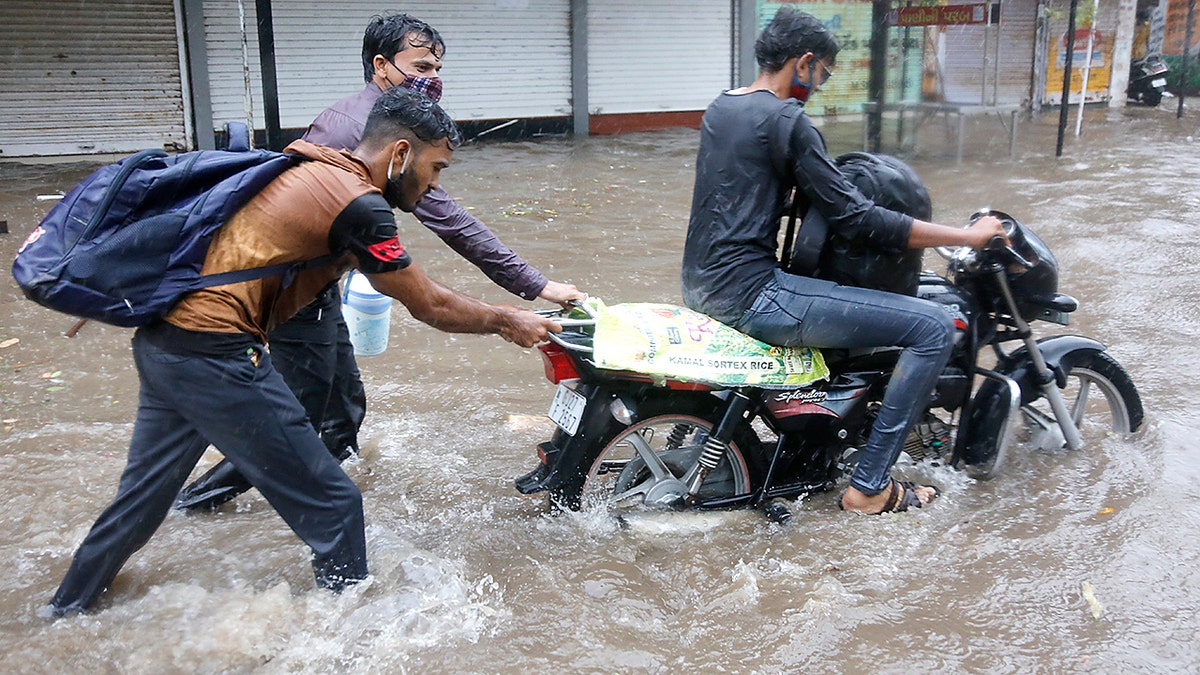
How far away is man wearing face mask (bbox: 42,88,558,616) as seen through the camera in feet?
9.28

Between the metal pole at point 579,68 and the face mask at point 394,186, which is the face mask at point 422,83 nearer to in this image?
the face mask at point 394,186

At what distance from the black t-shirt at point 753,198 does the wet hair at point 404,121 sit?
1055mm

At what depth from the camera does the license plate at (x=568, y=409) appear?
3.66 metres

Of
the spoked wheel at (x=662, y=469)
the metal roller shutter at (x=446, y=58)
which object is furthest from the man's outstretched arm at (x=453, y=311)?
the metal roller shutter at (x=446, y=58)

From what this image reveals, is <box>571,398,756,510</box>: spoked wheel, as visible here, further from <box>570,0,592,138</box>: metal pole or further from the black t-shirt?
<box>570,0,592,138</box>: metal pole

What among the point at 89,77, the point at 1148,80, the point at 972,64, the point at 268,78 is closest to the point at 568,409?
the point at 268,78

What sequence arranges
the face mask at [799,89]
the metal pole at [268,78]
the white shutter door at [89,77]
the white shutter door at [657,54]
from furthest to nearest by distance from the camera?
the white shutter door at [657,54]
the white shutter door at [89,77]
the metal pole at [268,78]
the face mask at [799,89]

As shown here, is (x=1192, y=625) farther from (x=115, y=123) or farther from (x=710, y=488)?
(x=115, y=123)

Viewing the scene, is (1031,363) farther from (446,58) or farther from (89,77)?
(89,77)

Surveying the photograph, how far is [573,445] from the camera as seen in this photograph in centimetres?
372

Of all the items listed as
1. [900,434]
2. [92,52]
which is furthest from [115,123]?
[900,434]

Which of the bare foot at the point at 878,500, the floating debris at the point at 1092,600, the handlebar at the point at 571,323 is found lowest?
the floating debris at the point at 1092,600

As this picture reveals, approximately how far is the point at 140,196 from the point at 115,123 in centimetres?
1155

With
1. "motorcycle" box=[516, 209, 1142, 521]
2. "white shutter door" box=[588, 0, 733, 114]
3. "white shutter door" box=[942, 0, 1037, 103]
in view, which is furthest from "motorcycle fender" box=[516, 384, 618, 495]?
"white shutter door" box=[588, 0, 733, 114]
